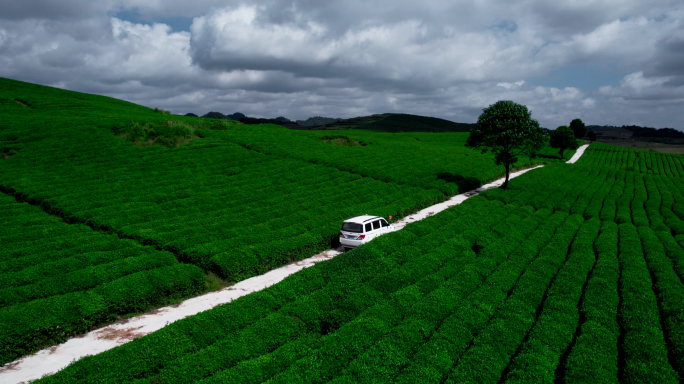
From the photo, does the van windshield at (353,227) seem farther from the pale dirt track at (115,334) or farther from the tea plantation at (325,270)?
the pale dirt track at (115,334)

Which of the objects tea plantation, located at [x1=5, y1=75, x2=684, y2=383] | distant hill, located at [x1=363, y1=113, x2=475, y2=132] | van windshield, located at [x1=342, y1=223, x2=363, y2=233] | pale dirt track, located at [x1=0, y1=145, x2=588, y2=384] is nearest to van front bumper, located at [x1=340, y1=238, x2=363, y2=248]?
van windshield, located at [x1=342, y1=223, x2=363, y2=233]

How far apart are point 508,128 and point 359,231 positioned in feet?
80.8

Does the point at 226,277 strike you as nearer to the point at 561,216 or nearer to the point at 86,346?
the point at 86,346

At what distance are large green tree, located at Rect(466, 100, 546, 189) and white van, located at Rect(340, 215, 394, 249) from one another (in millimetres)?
21765

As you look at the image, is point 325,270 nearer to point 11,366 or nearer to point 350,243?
point 350,243

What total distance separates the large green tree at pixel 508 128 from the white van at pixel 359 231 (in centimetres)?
2176

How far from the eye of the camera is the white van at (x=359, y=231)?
68.8ft

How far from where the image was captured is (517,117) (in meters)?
37.6

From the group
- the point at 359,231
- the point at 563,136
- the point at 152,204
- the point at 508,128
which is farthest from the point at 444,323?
the point at 563,136

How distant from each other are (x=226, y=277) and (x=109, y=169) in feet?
70.0

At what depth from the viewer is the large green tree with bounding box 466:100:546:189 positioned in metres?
37.4

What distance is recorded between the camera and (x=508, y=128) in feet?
123

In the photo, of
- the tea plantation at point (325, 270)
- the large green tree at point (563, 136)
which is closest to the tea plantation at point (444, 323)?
the tea plantation at point (325, 270)

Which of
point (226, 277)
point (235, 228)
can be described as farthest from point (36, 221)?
point (226, 277)
